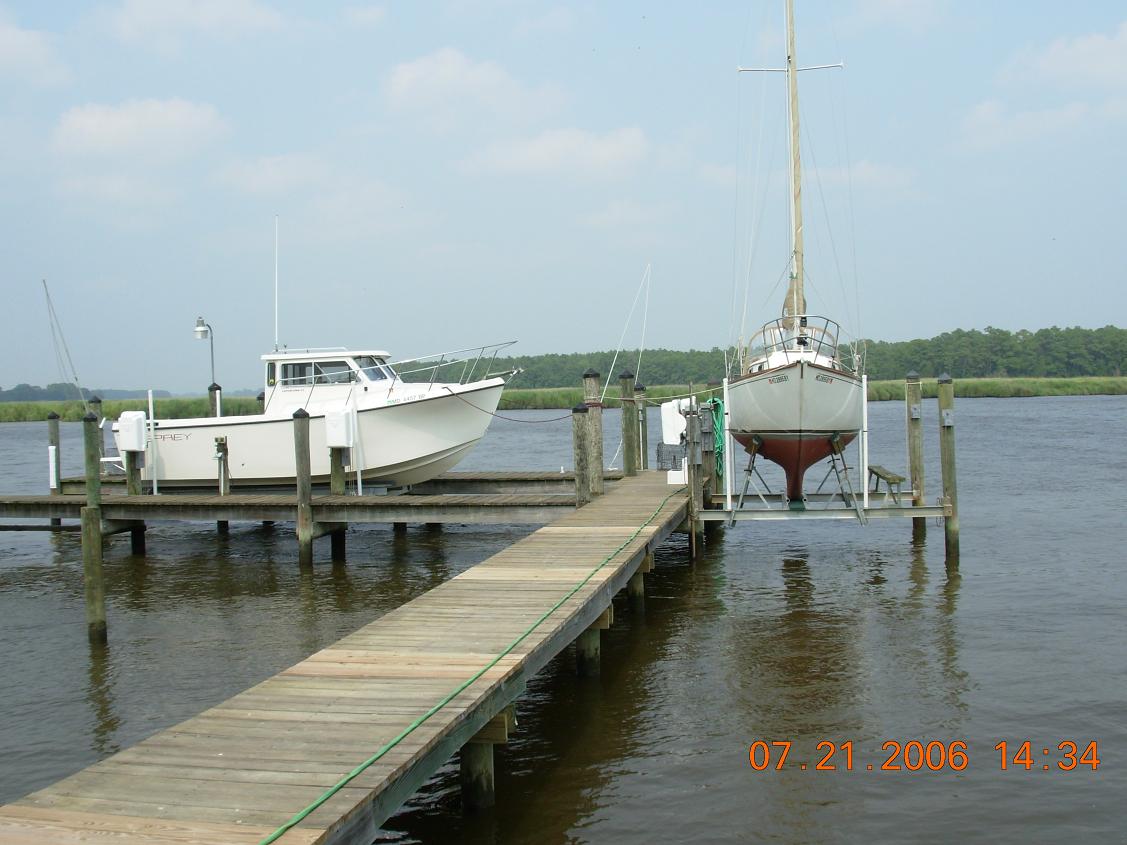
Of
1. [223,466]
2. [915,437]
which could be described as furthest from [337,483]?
[915,437]

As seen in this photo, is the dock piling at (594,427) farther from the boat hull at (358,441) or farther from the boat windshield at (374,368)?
the boat windshield at (374,368)

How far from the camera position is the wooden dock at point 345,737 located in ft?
15.2

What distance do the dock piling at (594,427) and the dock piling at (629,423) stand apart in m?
1.50

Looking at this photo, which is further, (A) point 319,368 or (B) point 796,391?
(A) point 319,368

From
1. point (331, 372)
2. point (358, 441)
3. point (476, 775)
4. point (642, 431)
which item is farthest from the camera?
point (642, 431)

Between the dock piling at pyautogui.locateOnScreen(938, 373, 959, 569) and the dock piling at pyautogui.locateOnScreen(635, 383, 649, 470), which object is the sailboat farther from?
the dock piling at pyautogui.locateOnScreen(635, 383, 649, 470)

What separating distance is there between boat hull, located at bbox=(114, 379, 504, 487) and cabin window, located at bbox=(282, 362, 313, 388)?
934mm

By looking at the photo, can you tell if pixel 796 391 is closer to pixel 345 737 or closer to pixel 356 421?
pixel 356 421

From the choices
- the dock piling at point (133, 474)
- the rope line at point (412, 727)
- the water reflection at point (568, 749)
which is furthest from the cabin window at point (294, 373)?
the rope line at point (412, 727)

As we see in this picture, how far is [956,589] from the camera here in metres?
13.4

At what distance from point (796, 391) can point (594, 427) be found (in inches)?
110

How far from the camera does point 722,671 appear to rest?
9.95 meters

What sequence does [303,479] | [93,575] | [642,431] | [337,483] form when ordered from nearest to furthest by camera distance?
[93,575] → [303,479] → [337,483] → [642,431]

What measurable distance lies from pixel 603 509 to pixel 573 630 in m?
5.41
